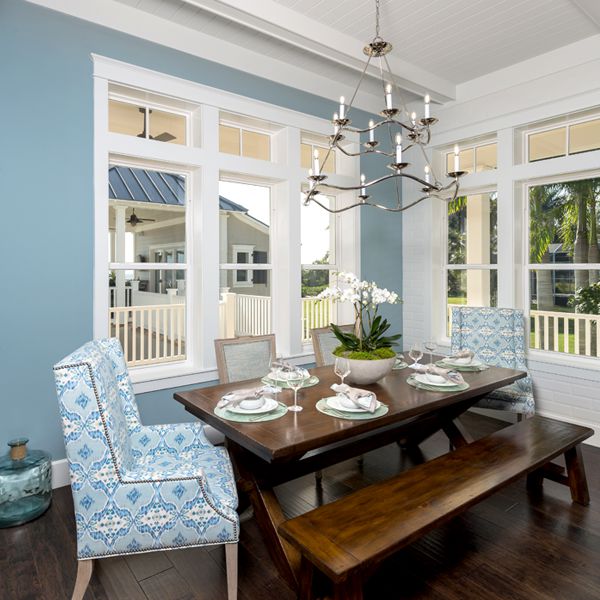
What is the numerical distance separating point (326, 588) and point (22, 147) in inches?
114

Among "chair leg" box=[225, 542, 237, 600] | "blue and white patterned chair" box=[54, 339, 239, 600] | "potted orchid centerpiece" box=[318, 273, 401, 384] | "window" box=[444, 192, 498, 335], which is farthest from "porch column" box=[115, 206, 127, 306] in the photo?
"window" box=[444, 192, 498, 335]

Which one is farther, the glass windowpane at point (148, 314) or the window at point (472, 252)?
the window at point (472, 252)

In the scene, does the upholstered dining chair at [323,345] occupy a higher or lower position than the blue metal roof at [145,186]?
lower

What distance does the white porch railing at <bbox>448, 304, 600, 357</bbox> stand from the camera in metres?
3.66

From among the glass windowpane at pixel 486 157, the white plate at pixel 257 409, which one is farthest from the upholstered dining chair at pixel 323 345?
the glass windowpane at pixel 486 157

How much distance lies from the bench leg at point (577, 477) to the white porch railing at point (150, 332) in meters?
2.76

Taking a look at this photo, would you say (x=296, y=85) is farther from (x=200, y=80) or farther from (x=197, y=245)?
(x=197, y=245)

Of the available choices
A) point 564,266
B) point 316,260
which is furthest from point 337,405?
point 564,266

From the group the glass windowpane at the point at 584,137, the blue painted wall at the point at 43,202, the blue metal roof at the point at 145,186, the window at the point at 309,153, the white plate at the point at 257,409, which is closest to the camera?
the white plate at the point at 257,409

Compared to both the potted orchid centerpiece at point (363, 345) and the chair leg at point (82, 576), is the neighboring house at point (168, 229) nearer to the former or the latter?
the potted orchid centerpiece at point (363, 345)

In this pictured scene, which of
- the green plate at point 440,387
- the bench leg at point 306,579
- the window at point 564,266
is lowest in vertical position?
the bench leg at point 306,579

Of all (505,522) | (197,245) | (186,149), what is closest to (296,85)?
(186,149)

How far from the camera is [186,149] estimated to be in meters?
3.26

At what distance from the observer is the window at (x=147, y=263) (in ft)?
10.4
